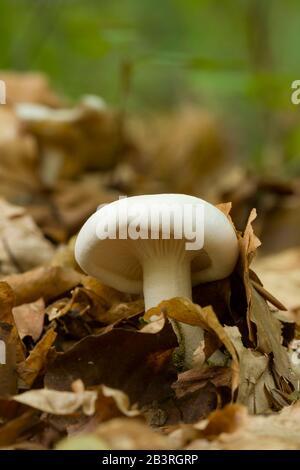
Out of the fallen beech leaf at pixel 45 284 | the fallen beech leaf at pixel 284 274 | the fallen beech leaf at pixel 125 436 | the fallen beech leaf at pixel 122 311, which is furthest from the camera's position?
the fallen beech leaf at pixel 284 274

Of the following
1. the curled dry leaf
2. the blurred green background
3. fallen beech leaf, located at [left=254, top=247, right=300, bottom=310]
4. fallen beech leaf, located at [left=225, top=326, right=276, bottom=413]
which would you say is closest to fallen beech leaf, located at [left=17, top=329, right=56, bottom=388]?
the curled dry leaf

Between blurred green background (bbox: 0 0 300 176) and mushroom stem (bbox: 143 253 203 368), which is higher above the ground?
blurred green background (bbox: 0 0 300 176)

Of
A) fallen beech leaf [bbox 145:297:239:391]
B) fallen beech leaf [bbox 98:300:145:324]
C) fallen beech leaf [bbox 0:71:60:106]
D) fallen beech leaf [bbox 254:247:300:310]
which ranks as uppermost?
fallen beech leaf [bbox 0:71:60:106]

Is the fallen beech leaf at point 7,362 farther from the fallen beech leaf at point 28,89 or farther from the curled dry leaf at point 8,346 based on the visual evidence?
the fallen beech leaf at point 28,89

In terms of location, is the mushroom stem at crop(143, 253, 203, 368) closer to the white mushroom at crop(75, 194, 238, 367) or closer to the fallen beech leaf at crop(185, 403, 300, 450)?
the white mushroom at crop(75, 194, 238, 367)

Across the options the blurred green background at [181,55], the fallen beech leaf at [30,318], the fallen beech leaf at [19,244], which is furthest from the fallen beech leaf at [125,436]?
the blurred green background at [181,55]

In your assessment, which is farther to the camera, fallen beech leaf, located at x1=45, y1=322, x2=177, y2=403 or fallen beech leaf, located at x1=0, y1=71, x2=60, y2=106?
fallen beech leaf, located at x1=0, y1=71, x2=60, y2=106

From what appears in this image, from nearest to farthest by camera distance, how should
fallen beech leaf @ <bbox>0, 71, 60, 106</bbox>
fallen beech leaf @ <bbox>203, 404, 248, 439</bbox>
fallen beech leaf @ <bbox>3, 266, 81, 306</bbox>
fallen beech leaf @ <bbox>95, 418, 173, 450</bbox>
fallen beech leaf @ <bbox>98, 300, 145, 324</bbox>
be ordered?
fallen beech leaf @ <bbox>95, 418, 173, 450</bbox> → fallen beech leaf @ <bbox>203, 404, 248, 439</bbox> → fallen beech leaf @ <bbox>98, 300, 145, 324</bbox> → fallen beech leaf @ <bbox>3, 266, 81, 306</bbox> → fallen beech leaf @ <bbox>0, 71, 60, 106</bbox>
